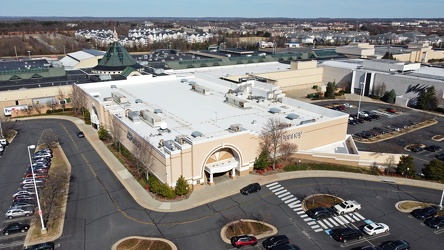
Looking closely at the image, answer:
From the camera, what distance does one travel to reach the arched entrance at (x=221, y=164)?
40.0m

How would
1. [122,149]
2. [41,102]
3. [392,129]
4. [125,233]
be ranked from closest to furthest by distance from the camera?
[125,233] < [122,149] < [392,129] < [41,102]

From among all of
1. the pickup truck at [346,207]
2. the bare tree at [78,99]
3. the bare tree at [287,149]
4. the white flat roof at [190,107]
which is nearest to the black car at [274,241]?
the pickup truck at [346,207]

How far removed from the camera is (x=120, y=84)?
70.8 metres

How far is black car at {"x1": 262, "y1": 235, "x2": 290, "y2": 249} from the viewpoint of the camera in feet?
95.4

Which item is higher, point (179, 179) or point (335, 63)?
point (335, 63)

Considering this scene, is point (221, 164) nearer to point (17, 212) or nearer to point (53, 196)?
point (53, 196)

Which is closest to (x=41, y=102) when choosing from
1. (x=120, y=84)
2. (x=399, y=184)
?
(x=120, y=84)

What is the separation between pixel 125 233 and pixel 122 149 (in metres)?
20.3

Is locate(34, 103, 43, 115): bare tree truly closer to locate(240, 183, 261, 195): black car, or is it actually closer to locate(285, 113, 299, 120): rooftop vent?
locate(285, 113, 299, 120): rooftop vent

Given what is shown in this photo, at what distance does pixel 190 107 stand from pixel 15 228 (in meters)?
31.1

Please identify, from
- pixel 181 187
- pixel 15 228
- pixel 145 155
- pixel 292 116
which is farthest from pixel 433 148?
pixel 15 228

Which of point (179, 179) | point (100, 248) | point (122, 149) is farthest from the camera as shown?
point (122, 149)

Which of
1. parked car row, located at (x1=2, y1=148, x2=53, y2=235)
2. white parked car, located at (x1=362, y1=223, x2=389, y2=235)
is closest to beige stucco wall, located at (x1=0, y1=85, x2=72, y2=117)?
parked car row, located at (x1=2, y1=148, x2=53, y2=235)

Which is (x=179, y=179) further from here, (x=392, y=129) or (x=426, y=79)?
(x=426, y=79)
